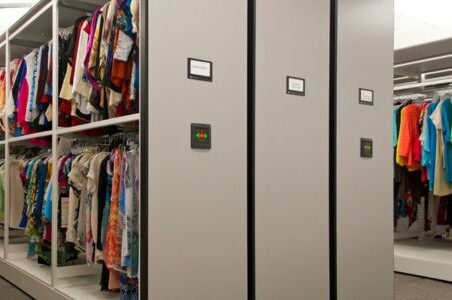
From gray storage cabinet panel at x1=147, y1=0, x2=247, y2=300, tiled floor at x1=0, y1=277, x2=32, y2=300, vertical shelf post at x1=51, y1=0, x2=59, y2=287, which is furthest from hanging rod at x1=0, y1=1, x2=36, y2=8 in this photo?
gray storage cabinet panel at x1=147, y1=0, x2=247, y2=300

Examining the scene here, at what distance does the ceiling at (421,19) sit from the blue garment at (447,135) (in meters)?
2.69

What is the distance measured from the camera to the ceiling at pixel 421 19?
6.72 m

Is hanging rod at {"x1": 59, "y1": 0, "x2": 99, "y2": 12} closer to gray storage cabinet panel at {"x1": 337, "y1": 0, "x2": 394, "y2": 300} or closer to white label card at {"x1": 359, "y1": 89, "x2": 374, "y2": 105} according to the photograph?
gray storage cabinet panel at {"x1": 337, "y1": 0, "x2": 394, "y2": 300}

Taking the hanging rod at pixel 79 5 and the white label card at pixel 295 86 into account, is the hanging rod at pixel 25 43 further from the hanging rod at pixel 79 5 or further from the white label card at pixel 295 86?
the white label card at pixel 295 86

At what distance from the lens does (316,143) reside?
102 inches

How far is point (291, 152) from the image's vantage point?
8.13 ft

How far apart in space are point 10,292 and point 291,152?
252 cm

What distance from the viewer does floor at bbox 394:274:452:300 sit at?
11.4 ft

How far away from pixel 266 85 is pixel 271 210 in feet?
2.12

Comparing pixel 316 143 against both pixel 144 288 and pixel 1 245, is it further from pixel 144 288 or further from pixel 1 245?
pixel 1 245

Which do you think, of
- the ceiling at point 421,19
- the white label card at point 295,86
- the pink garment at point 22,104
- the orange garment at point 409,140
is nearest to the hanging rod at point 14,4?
the pink garment at point 22,104

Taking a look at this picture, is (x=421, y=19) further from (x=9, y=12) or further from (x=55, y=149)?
(x=55, y=149)

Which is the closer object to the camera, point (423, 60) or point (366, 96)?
point (366, 96)

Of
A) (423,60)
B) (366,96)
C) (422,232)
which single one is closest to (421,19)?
Answer: (423,60)
